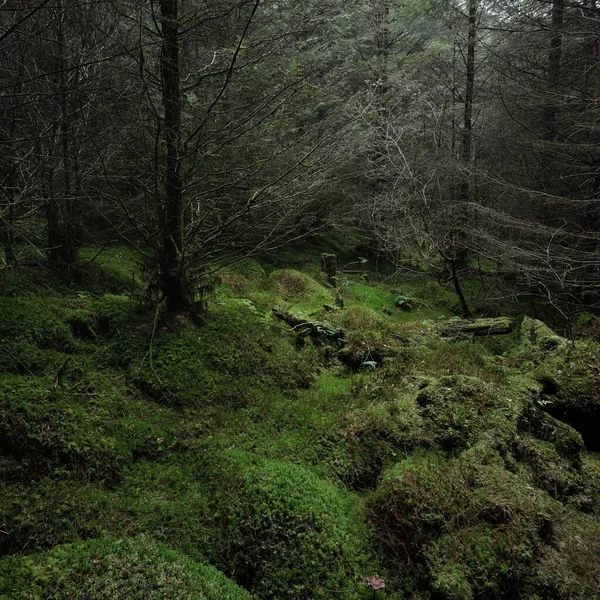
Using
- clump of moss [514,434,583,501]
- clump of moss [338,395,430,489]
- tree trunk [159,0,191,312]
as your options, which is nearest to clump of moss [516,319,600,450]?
clump of moss [514,434,583,501]

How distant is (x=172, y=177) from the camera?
14.5 feet

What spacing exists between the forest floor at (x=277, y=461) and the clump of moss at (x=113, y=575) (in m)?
0.01

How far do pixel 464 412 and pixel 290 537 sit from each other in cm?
198

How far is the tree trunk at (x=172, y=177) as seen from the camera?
4039 mm

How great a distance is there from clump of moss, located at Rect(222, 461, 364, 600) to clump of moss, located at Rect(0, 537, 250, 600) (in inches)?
8.4

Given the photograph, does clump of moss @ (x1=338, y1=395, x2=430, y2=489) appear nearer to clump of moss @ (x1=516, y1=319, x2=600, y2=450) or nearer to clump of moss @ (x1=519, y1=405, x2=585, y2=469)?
clump of moss @ (x1=519, y1=405, x2=585, y2=469)

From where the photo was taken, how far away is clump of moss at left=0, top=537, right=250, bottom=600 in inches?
87.0

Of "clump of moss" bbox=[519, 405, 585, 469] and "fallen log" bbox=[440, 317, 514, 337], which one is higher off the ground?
"fallen log" bbox=[440, 317, 514, 337]

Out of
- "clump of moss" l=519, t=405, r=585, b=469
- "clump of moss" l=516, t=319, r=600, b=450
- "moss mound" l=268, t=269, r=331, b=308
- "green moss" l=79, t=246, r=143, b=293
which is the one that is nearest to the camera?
"clump of moss" l=519, t=405, r=585, b=469

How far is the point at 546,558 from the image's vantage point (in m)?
2.61

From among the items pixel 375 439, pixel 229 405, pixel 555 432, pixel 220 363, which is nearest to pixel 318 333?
pixel 220 363

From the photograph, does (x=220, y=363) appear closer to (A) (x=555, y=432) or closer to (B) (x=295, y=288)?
(A) (x=555, y=432)

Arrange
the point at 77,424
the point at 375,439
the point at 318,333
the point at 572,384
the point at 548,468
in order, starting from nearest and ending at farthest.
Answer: the point at 77,424
the point at 548,468
the point at 375,439
the point at 572,384
the point at 318,333

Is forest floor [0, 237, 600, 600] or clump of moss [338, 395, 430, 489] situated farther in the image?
clump of moss [338, 395, 430, 489]
